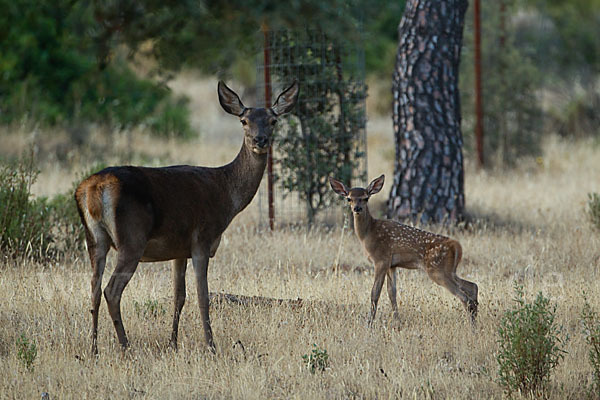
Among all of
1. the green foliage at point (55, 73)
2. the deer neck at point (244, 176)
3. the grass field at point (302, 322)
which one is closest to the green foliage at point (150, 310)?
the grass field at point (302, 322)

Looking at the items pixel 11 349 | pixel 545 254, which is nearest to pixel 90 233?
pixel 11 349

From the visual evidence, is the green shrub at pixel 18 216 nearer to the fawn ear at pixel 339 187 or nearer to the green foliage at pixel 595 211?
the fawn ear at pixel 339 187

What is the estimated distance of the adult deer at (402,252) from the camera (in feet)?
24.1

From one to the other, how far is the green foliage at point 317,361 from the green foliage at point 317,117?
557 centimetres

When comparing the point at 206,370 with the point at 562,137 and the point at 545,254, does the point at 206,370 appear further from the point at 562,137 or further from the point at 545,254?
the point at 562,137

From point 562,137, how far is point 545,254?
12.4m

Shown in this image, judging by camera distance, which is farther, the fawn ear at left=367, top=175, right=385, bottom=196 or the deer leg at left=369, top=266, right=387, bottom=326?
the fawn ear at left=367, top=175, right=385, bottom=196

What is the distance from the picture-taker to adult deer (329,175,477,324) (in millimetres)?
7348

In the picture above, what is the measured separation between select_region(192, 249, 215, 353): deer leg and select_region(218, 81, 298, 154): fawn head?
3.12 ft

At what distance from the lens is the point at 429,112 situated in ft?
36.3

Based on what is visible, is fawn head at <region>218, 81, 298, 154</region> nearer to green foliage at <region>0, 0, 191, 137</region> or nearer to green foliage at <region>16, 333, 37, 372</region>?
green foliage at <region>16, 333, 37, 372</region>

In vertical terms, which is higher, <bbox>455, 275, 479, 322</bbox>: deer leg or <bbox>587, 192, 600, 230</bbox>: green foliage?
<bbox>587, 192, 600, 230</bbox>: green foliage

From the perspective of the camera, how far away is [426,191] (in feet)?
36.6

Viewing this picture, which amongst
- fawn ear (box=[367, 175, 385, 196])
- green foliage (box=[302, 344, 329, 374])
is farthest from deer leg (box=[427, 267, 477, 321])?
green foliage (box=[302, 344, 329, 374])
